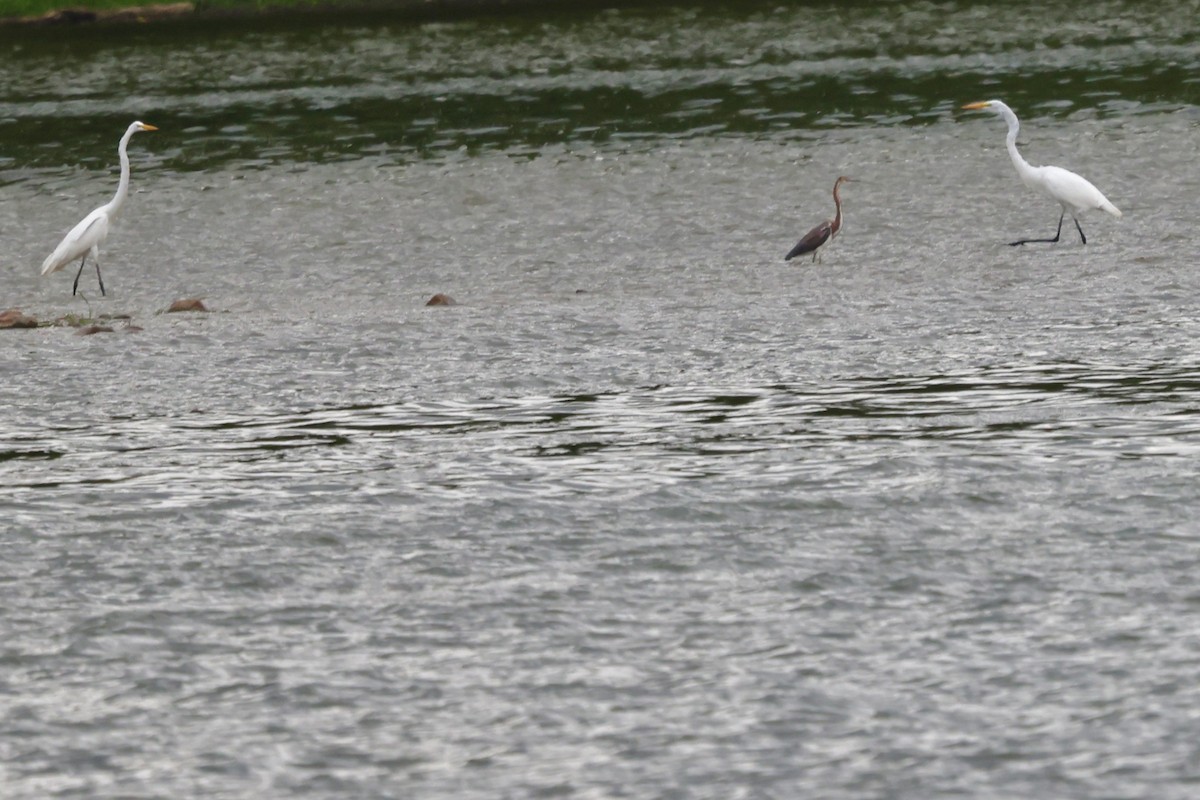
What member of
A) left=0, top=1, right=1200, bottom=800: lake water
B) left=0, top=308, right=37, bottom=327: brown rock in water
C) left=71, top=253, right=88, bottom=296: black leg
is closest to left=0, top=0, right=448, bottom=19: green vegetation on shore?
left=0, top=1, right=1200, bottom=800: lake water

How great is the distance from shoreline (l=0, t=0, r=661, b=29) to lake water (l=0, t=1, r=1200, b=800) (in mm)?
23246

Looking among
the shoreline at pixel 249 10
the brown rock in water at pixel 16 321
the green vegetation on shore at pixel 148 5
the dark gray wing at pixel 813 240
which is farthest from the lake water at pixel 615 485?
the green vegetation on shore at pixel 148 5

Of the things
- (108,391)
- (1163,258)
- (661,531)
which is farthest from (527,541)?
(1163,258)

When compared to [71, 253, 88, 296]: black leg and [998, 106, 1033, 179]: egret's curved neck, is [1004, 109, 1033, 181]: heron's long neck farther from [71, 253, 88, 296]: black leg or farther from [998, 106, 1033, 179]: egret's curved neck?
[71, 253, 88, 296]: black leg

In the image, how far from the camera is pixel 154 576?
30.8 ft

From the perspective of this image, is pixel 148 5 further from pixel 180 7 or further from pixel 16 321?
pixel 16 321

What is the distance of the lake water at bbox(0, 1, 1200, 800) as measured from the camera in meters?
7.27

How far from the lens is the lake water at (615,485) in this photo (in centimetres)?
727

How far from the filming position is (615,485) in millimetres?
10625

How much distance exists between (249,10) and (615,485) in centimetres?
4339

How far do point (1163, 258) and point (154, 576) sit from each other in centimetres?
1111

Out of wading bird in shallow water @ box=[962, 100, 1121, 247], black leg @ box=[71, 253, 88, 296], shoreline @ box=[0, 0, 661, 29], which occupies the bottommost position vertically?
black leg @ box=[71, 253, 88, 296]

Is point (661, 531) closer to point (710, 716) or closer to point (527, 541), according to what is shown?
point (527, 541)

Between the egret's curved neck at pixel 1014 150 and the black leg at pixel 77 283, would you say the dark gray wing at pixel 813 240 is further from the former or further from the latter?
the black leg at pixel 77 283
